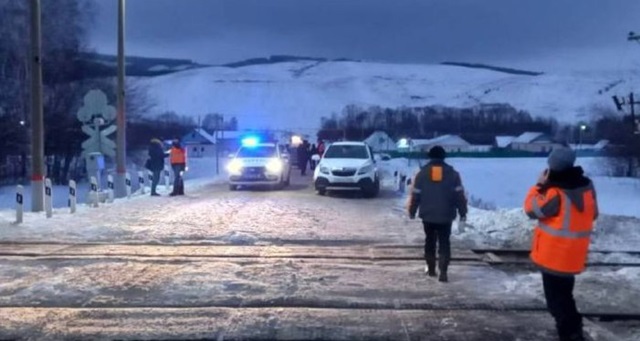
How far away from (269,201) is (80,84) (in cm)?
3138

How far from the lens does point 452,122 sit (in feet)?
522

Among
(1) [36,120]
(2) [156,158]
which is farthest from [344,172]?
(1) [36,120]

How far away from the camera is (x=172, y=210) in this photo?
20.1 meters

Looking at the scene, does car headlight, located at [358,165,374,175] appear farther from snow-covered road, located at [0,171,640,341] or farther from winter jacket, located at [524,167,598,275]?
winter jacket, located at [524,167,598,275]

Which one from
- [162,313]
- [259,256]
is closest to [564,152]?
[162,313]

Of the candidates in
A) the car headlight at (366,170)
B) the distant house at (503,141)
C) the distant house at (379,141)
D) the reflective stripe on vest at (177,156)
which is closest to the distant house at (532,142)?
the distant house at (503,141)

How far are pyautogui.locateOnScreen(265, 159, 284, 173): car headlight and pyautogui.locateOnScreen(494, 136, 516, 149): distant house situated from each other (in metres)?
110

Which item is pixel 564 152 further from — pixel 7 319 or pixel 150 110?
pixel 150 110

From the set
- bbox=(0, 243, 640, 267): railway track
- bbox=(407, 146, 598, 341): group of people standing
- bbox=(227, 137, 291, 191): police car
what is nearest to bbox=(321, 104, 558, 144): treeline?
bbox=(227, 137, 291, 191): police car

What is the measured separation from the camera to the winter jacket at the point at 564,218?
6.82 meters

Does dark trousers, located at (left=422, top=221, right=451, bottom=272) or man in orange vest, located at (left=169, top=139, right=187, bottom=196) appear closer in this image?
dark trousers, located at (left=422, top=221, right=451, bottom=272)

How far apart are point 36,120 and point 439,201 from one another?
12.2 m

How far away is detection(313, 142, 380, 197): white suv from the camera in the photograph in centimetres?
2569

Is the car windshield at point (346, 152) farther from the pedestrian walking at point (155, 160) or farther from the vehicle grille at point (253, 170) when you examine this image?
the pedestrian walking at point (155, 160)
